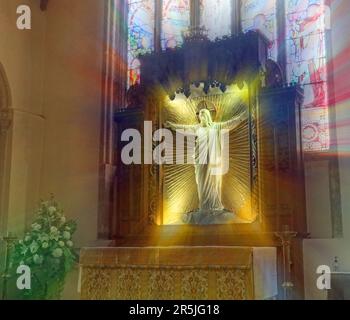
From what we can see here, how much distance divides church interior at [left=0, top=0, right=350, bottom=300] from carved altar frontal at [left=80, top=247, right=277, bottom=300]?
12 millimetres

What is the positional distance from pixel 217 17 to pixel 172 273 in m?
4.22

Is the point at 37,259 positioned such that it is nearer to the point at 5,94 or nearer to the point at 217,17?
the point at 5,94

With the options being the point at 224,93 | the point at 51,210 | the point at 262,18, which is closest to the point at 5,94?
the point at 51,210

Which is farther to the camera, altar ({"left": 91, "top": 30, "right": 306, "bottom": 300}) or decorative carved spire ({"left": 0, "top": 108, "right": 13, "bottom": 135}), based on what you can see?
decorative carved spire ({"left": 0, "top": 108, "right": 13, "bottom": 135})

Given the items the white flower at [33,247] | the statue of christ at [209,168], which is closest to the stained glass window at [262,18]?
the statue of christ at [209,168]

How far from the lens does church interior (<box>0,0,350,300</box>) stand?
547cm

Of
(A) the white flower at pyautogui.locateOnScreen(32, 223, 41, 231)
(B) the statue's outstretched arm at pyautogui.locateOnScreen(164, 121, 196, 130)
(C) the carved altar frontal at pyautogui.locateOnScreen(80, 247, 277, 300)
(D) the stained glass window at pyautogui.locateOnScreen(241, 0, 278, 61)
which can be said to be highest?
(D) the stained glass window at pyautogui.locateOnScreen(241, 0, 278, 61)

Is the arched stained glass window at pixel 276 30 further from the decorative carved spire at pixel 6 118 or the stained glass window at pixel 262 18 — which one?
the decorative carved spire at pixel 6 118

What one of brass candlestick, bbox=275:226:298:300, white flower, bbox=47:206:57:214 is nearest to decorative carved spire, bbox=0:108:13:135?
white flower, bbox=47:206:57:214

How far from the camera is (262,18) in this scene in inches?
295

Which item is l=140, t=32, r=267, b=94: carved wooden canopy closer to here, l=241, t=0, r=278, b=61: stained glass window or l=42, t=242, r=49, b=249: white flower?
l=241, t=0, r=278, b=61: stained glass window

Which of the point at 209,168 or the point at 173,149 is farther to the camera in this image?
the point at 173,149

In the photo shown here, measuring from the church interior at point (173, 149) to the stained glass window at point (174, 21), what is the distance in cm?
2

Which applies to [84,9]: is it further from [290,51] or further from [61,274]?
[61,274]
